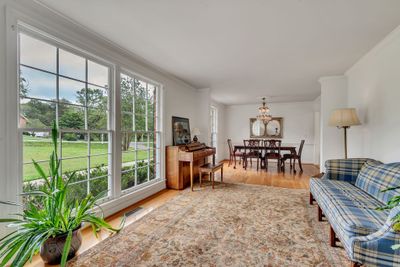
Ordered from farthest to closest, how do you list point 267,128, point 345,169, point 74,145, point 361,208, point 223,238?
point 267,128 → point 345,169 → point 74,145 → point 223,238 → point 361,208

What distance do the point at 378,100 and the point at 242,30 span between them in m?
2.25

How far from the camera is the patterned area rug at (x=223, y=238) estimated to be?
170 cm

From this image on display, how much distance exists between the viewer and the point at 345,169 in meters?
2.71

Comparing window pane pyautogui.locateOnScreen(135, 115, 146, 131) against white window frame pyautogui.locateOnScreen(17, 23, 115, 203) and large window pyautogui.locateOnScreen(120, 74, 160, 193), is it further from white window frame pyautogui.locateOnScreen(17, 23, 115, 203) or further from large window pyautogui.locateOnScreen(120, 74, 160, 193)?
white window frame pyautogui.locateOnScreen(17, 23, 115, 203)

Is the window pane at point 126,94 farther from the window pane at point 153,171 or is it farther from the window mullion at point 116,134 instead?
the window pane at point 153,171

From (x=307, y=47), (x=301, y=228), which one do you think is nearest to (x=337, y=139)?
(x=307, y=47)

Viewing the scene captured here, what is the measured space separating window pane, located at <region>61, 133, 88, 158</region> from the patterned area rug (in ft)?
3.58

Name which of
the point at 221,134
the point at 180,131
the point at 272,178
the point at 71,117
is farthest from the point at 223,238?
the point at 221,134

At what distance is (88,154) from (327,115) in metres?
4.50

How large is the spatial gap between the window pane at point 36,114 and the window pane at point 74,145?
23cm

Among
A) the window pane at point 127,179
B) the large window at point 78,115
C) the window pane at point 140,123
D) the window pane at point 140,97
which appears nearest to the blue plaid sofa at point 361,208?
the large window at point 78,115

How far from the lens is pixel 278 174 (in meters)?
5.25

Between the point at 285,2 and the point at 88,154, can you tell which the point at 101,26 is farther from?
the point at 285,2

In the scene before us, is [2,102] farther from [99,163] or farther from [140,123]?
[140,123]
